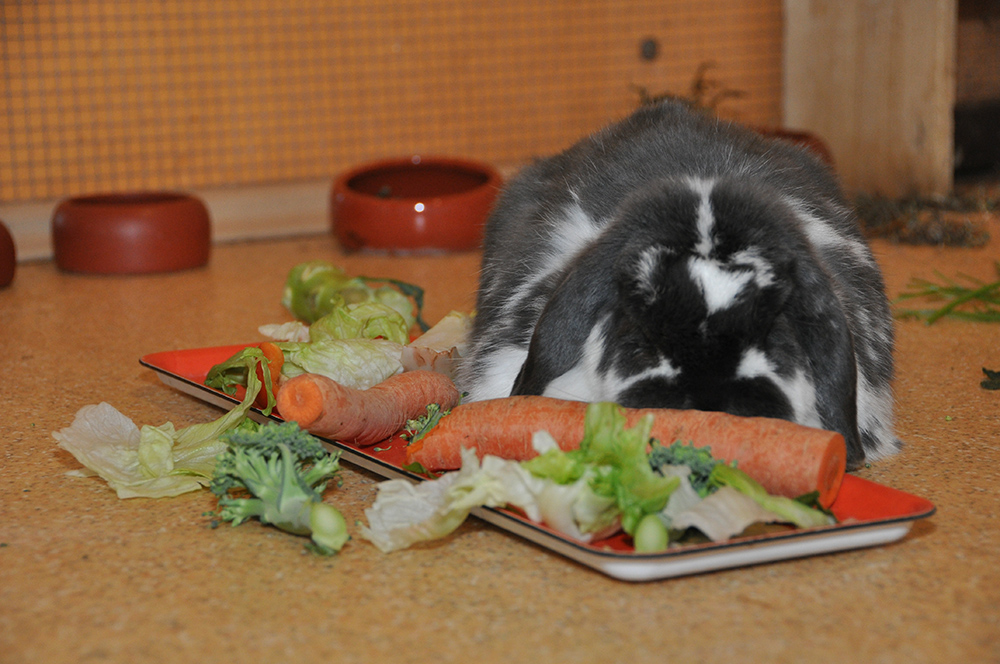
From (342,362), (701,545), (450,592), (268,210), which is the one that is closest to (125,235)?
(268,210)

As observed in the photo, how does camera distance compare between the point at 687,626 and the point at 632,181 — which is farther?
the point at 632,181

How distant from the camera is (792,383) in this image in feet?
5.48

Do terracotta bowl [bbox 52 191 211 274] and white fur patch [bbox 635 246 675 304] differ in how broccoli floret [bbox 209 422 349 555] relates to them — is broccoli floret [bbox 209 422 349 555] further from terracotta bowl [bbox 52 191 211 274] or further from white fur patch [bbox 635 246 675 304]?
terracotta bowl [bbox 52 191 211 274]

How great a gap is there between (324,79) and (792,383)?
3774mm

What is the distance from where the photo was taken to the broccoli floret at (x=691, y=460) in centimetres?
153

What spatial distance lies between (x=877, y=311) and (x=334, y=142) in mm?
3493

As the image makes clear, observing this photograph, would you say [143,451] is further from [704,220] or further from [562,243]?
[704,220]

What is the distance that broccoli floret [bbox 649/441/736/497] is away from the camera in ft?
5.01

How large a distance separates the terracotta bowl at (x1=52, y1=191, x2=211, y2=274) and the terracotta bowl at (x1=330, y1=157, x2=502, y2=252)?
0.58 meters

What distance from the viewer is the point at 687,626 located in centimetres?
135

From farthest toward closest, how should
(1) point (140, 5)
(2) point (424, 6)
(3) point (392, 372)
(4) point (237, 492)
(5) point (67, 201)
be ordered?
(2) point (424, 6), (1) point (140, 5), (5) point (67, 201), (3) point (392, 372), (4) point (237, 492)

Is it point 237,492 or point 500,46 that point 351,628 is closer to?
point 237,492

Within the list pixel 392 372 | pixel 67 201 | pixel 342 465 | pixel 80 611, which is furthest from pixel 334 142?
pixel 80 611

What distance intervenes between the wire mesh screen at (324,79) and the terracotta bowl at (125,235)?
0.71 m
